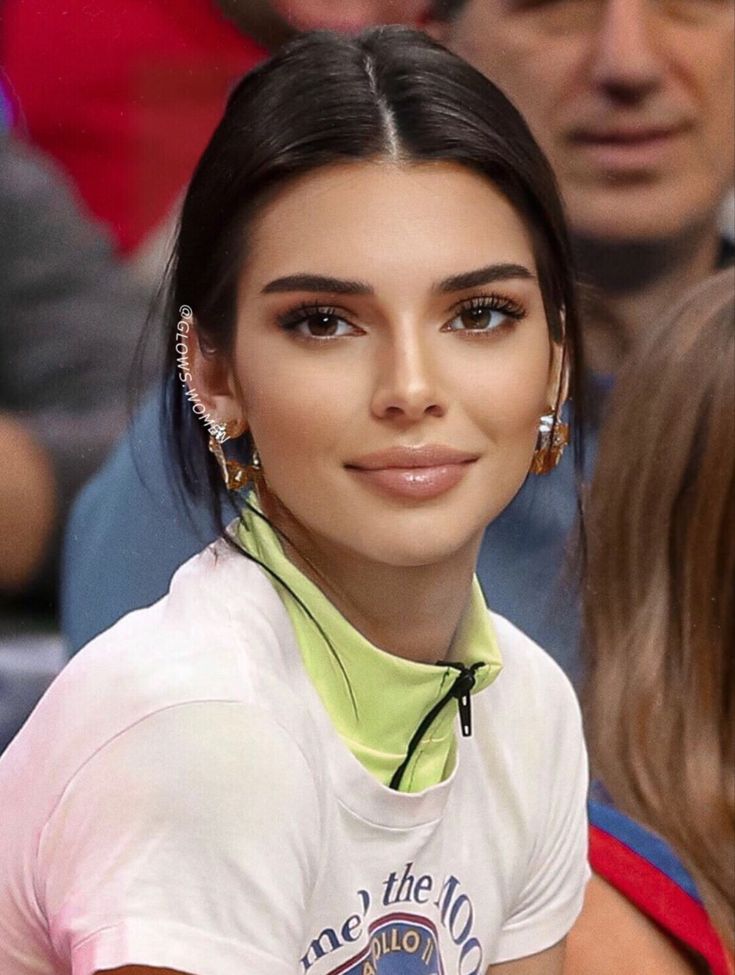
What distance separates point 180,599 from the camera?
90 cm

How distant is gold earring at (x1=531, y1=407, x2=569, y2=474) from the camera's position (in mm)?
958

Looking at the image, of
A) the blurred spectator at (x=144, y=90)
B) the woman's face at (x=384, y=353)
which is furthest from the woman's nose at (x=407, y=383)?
the blurred spectator at (x=144, y=90)

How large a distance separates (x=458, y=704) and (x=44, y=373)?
35 cm

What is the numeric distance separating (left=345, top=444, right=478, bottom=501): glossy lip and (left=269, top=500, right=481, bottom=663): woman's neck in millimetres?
61

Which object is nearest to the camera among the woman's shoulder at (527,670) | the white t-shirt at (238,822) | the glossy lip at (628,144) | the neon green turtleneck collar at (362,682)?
the white t-shirt at (238,822)

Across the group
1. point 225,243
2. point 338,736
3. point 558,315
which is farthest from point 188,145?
point 338,736

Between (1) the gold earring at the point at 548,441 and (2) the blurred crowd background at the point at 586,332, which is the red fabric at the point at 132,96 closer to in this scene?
(2) the blurred crowd background at the point at 586,332

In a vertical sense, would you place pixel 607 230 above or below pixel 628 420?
above

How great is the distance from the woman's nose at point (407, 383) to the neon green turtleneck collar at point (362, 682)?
0.12 m

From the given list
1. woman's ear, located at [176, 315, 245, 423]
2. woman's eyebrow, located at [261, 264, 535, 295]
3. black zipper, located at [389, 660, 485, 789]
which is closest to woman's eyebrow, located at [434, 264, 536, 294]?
woman's eyebrow, located at [261, 264, 535, 295]

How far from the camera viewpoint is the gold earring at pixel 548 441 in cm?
96

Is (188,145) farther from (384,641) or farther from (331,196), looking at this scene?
(384,641)

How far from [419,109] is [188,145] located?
0.70 feet

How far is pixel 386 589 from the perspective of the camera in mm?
935
